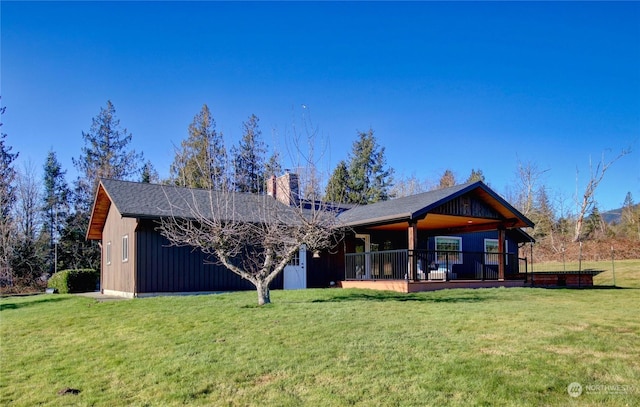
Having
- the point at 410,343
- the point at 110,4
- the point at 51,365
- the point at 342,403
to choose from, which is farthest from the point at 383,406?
the point at 110,4

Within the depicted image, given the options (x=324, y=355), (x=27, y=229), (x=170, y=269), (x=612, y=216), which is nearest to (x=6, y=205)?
(x=27, y=229)

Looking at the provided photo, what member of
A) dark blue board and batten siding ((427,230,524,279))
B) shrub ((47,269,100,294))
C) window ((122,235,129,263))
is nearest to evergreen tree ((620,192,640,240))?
dark blue board and batten siding ((427,230,524,279))

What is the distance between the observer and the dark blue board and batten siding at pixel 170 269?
44.9 feet

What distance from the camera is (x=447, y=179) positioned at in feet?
144

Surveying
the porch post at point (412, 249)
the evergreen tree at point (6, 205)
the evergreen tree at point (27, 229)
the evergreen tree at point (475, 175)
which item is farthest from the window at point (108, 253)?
the evergreen tree at point (475, 175)

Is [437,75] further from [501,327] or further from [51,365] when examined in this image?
[51,365]

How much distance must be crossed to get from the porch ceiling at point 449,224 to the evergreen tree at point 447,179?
987 inches

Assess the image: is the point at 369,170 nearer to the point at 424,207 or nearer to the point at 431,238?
the point at 431,238

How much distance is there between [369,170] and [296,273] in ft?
81.9

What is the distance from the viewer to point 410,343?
6500mm

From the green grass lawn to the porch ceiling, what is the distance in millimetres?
5999

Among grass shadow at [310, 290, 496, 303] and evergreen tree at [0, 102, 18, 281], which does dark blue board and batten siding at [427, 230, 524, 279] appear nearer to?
grass shadow at [310, 290, 496, 303]

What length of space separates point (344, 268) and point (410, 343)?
1089cm

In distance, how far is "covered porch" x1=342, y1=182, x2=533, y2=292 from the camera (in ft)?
46.6
